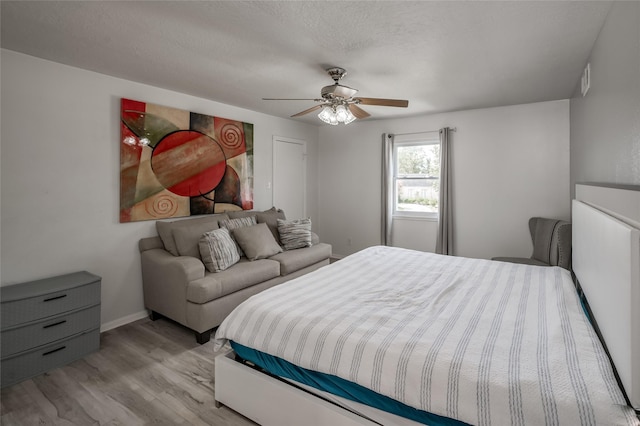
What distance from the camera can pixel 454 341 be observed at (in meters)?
1.51

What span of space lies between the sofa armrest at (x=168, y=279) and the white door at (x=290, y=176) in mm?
2205

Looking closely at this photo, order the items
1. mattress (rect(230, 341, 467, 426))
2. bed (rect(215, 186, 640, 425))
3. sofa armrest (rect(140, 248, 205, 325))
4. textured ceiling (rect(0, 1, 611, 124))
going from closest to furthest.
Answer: bed (rect(215, 186, 640, 425))
mattress (rect(230, 341, 467, 426))
textured ceiling (rect(0, 1, 611, 124))
sofa armrest (rect(140, 248, 205, 325))

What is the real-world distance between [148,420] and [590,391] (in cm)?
224

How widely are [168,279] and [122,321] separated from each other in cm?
77

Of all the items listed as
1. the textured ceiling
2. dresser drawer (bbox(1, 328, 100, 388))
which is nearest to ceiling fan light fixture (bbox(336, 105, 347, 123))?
the textured ceiling

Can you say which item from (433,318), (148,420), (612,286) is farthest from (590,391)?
(148,420)

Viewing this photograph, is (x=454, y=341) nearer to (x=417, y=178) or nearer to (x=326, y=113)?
(x=326, y=113)

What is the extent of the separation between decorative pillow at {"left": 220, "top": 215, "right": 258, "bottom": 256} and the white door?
997 mm

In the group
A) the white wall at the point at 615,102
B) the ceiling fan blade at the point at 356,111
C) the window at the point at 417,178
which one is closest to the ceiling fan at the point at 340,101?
the ceiling fan blade at the point at 356,111

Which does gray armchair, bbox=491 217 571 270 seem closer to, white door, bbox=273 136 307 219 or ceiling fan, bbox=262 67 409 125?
ceiling fan, bbox=262 67 409 125

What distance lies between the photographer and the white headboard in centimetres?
106

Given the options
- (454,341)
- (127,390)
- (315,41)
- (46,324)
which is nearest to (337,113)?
(315,41)

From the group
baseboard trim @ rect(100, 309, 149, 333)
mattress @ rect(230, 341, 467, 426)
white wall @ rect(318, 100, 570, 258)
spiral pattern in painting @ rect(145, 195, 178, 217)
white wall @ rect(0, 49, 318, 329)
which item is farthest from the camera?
white wall @ rect(318, 100, 570, 258)

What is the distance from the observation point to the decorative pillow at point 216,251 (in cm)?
319
